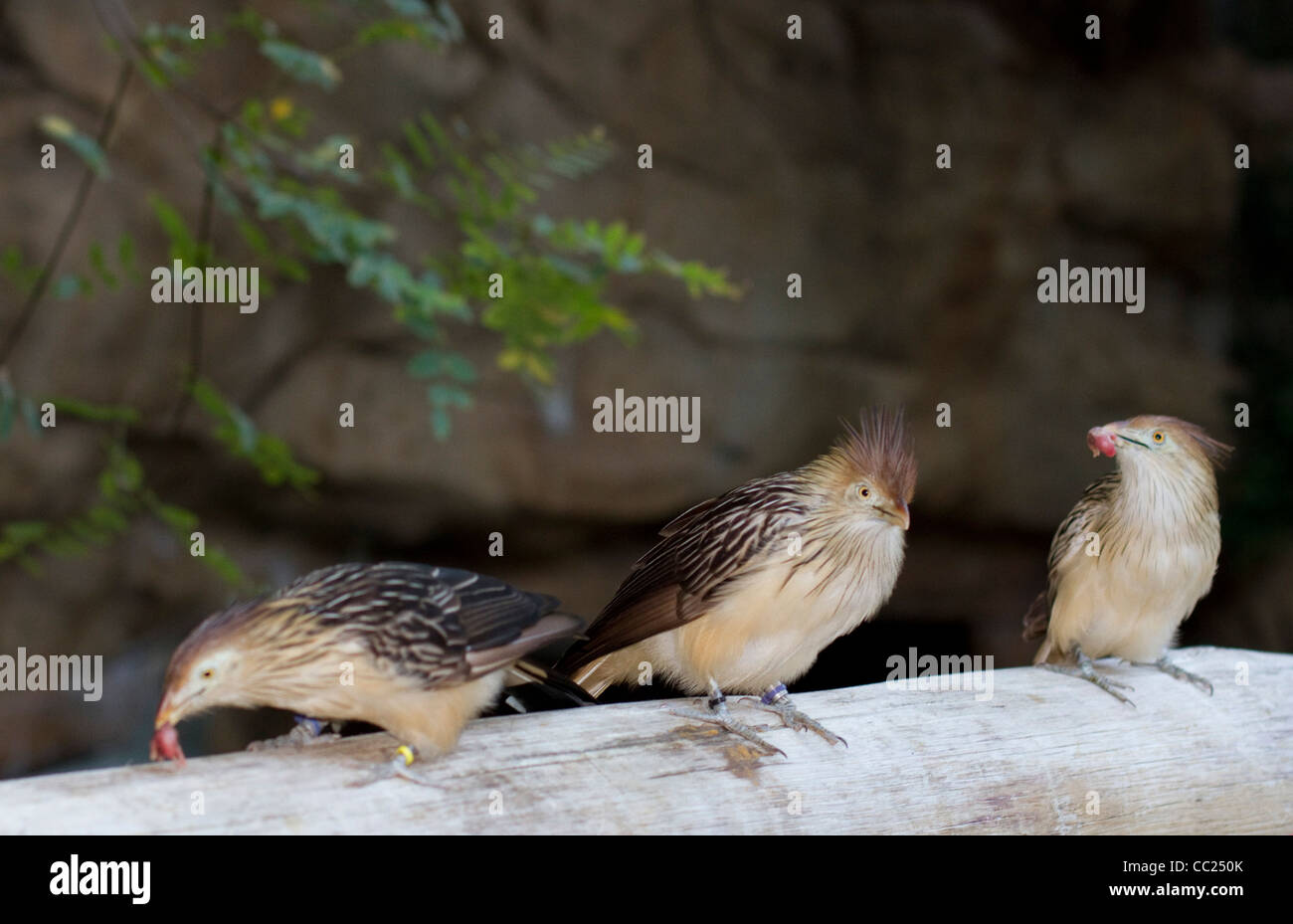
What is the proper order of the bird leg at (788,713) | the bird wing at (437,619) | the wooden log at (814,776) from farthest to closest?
the bird leg at (788,713) < the bird wing at (437,619) < the wooden log at (814,776)

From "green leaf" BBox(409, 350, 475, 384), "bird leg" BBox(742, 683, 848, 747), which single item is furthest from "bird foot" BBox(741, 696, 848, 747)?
"green leaf" BBox(409, 350, 475, 384)

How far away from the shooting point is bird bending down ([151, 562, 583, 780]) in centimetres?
199

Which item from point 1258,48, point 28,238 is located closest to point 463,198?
point 28,238

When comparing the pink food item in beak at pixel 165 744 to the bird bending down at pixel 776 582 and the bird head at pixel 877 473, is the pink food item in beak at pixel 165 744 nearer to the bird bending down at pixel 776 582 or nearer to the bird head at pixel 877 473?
the bird bending down at pixel 776 582

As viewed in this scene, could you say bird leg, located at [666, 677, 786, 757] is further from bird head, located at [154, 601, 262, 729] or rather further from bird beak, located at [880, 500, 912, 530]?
bird head, located at [154, 601, 262, 729]

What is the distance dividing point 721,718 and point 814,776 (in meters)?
0.22

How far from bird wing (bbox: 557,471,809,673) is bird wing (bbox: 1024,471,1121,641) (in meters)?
0.87

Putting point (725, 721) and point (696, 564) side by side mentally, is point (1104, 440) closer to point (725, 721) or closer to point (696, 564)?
→ point (696, 564)

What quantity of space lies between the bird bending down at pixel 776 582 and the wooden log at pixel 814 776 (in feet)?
0.40

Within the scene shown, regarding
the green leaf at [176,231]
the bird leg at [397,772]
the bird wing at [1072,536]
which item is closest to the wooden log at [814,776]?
the bird leg at [397,772]

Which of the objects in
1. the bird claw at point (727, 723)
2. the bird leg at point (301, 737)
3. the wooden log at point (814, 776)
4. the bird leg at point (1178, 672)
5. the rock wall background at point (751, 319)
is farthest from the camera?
the rock wall background at point (751, 319)

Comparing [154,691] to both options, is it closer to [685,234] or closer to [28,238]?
[28,238]

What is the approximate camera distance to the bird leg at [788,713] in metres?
2.44

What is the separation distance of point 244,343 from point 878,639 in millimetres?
3682
